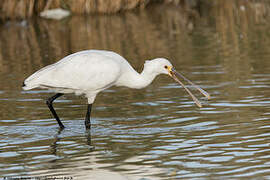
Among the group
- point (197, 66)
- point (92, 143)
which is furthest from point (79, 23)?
point (92, 143)

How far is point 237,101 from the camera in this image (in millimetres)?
10688

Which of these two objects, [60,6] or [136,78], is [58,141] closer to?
[136,78]

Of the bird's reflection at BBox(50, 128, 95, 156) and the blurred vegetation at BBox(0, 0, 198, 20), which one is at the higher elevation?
the blurred vegetation at BBox(0, 0, 198, 20)

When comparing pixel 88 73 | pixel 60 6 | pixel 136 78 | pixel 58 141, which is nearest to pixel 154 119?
pixel 136 78

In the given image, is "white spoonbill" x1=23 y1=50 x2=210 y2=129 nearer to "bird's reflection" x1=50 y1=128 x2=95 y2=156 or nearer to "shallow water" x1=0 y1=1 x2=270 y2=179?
"bird's reflection" x1=50 y1=128 x2=95 y2=156

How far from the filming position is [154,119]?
32.3 feet

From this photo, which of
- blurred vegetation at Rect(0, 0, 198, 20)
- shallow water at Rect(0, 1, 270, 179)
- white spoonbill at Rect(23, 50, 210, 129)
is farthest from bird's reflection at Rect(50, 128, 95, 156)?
blurred vegetation at Rect(0, 0, 198, 20)

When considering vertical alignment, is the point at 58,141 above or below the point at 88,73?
below

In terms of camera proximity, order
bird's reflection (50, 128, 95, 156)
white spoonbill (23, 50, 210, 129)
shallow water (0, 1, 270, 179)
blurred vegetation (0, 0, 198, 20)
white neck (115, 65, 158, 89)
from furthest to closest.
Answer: blurred vegetation (0, 0, 198, 20) < white neck (115, 65, 158, 89) < white spoonbill (23, 50, 210, 129) < bird's reflection (50, 128, 95, 156) < shallow water (0, 1, 270, 179)

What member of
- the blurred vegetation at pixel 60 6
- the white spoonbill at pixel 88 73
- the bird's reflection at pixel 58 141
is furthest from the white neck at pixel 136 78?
the blurred vegetation at pixel 60 6

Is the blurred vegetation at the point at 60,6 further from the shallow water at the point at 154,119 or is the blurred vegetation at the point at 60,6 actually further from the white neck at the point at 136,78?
the white neck at the point at 136,78

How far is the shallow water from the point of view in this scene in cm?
733

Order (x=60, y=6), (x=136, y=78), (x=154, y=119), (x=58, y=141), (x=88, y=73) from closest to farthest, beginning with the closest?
(x=58, y=141), (x=88, y=73), (x=136, y=78), (x=154, y=119), (x=60, y=6)

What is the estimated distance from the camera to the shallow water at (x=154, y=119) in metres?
7.33
